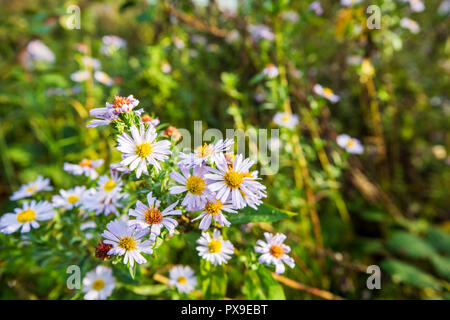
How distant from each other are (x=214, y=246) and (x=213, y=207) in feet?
0.45

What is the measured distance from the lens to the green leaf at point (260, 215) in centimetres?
65

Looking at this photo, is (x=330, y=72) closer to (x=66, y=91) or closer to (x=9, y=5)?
(x=66, y=91)

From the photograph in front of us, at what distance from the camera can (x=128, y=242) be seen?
0.58 meters

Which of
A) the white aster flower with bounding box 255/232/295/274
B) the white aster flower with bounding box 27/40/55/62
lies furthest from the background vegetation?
the white aster flower with bounding box 255/232/295/274

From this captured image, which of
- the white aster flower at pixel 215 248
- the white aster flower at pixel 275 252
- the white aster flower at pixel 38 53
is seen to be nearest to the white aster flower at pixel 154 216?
the white aster flower at pixel 215 248

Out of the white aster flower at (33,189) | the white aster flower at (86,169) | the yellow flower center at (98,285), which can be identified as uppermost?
the white aster flower at (86,169)

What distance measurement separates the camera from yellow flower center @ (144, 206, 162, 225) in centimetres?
56

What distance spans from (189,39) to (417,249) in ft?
5.91

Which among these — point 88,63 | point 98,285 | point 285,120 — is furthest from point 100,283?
point 88,63

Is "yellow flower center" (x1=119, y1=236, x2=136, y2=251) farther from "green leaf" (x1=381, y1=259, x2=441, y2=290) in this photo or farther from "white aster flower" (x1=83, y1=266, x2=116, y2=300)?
"green leaf" (x1=381, y1=259, x2=441, y2=290)

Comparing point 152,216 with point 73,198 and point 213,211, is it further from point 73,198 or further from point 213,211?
point 73,198

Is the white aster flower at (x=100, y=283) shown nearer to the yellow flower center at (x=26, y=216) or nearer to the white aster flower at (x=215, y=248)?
the yellow flower center at (x=26, y=216)

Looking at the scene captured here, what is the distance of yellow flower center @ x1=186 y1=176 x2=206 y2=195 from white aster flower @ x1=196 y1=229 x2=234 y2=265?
0.12 metres

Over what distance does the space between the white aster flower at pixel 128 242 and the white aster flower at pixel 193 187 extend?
104 millimetres
